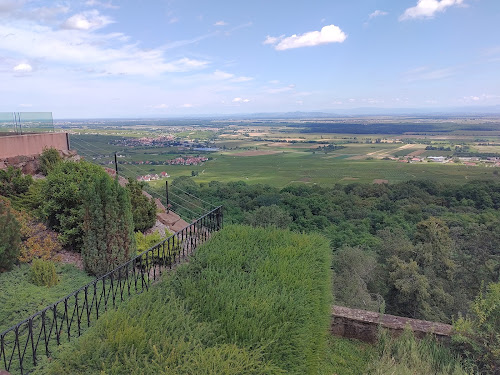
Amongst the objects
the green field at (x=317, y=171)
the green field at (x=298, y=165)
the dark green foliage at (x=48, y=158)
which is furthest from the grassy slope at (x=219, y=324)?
the green field at (x=317, y=171)

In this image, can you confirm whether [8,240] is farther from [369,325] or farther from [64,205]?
[369,325]

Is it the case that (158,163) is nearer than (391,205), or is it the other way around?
(391,205)

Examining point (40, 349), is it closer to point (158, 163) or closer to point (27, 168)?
point (27, 168)

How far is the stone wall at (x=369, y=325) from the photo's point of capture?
18.8 feet

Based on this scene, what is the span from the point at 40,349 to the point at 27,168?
916cm

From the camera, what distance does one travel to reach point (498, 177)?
182 feet

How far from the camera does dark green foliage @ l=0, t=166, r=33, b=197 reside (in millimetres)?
8835

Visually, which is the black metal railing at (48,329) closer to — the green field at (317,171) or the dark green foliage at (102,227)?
the dark green foliage at (102,227)

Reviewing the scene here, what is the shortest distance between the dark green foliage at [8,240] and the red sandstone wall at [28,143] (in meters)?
5.78

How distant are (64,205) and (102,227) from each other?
79.4 inches

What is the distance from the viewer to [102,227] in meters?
6.62

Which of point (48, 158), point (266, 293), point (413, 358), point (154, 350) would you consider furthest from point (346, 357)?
point (48, 158)

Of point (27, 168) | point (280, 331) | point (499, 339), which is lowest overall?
point (499, 339)

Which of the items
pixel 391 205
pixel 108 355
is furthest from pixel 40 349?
pixel 391 205
